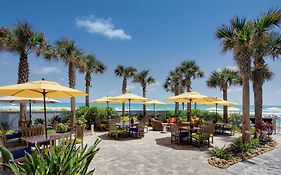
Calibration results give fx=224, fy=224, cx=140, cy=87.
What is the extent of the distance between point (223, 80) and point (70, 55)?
56.4ft

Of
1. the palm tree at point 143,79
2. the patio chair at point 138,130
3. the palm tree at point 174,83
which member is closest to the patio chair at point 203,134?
the patio chair at point 138,130

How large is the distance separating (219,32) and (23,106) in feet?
42.9

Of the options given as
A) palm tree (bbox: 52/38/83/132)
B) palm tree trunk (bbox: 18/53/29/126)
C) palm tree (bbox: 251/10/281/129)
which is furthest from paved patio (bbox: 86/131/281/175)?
palm tree (bbox: 52/38/83/132)

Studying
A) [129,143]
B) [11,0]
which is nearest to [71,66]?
[11,0]

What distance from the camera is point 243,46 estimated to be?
11188mm

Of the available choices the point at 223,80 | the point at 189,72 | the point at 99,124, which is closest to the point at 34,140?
the point at 99,124

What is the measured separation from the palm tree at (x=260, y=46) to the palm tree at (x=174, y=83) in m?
13.5

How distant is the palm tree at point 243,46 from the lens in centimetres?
1098

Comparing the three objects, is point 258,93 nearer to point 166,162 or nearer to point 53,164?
point 166,162

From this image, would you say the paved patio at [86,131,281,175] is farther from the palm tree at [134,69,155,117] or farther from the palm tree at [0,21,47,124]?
the palm tree at [134,69,155,117]

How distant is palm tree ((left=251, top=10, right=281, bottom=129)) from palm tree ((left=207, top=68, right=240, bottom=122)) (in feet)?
30.6

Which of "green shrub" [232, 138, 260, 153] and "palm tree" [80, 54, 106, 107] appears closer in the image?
"green shrub" [232, 138, 260, 153]

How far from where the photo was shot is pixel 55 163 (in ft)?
12.7

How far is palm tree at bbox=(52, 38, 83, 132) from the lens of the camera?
16328 mm
